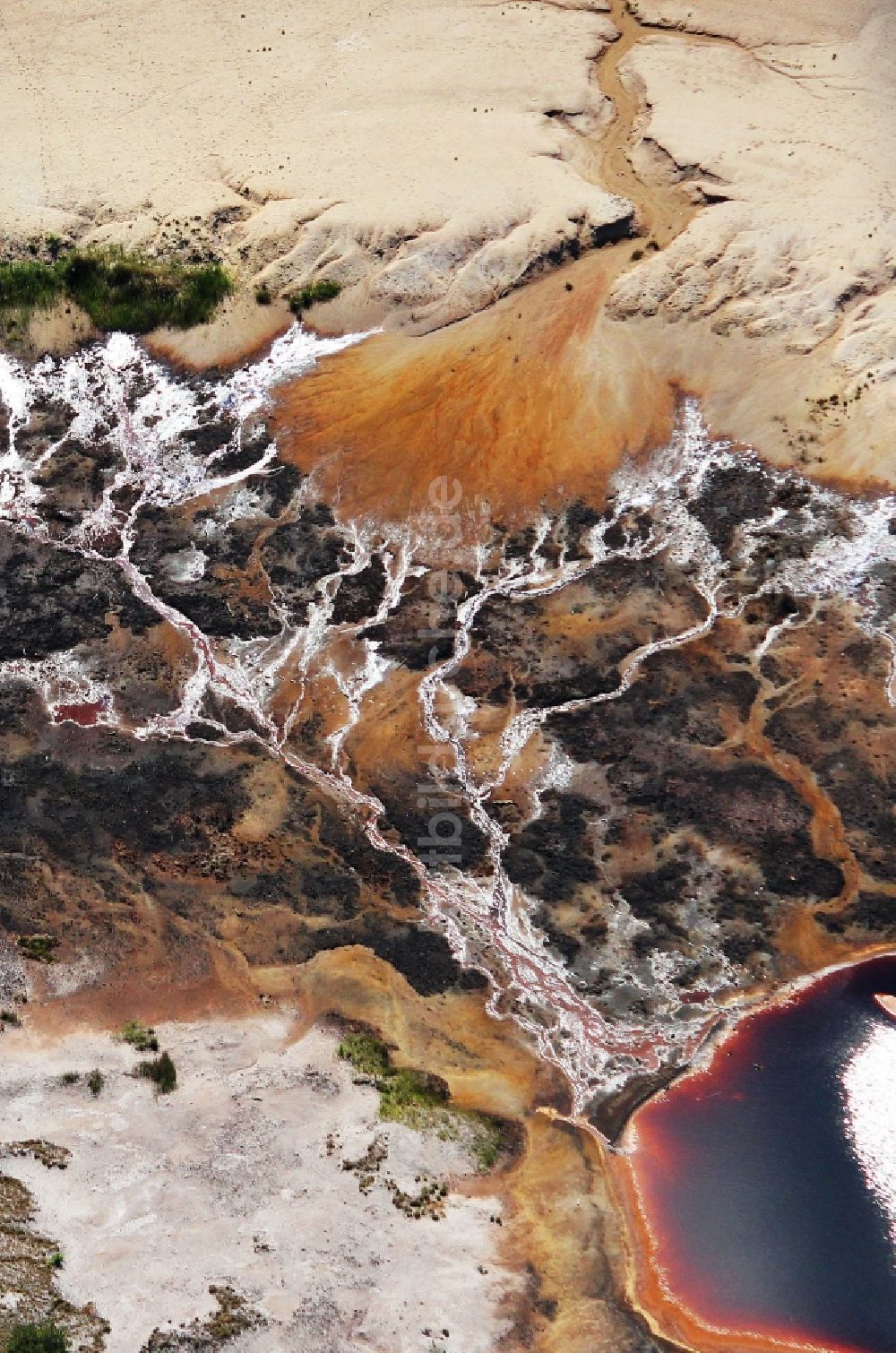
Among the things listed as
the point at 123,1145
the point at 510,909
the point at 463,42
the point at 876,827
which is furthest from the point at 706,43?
the point at 123,1145

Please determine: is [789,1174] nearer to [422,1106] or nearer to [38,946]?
[422,1106]

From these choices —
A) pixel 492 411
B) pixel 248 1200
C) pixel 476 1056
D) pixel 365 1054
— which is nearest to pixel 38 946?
Result: pixel 248 1200

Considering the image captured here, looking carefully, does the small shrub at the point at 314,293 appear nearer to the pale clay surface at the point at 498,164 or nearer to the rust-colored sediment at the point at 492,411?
the pale clay surface at the point at 498,164

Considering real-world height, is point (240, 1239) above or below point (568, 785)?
below

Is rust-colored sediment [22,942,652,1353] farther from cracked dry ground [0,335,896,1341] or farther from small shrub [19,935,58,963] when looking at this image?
small shrub [19,935,58,963]

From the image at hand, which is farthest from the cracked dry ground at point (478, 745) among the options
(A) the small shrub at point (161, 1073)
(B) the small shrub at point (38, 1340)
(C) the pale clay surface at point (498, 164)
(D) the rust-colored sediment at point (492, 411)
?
(B) the small shrub at point (38, 1340)

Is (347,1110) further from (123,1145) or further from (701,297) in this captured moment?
(701,297)
